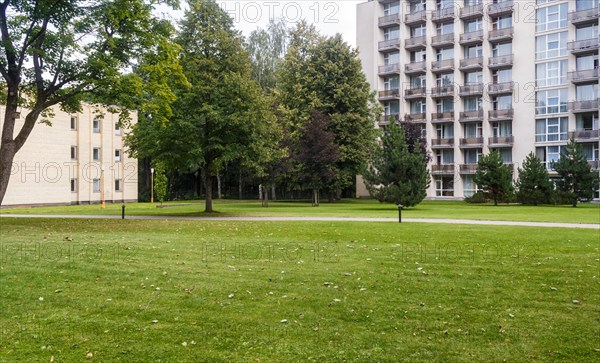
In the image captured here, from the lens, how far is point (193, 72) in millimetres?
29125

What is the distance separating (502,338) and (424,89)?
6136cm

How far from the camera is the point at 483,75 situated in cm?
6125

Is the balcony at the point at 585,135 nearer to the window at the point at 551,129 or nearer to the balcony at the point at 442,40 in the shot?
the window at the point at 551,129

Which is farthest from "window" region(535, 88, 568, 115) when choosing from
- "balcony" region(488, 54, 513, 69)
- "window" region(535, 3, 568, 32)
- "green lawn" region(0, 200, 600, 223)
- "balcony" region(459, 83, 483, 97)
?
"green lawn" region(0, 200, 600, 223)

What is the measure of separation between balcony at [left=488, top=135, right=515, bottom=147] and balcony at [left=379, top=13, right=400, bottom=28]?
19849 mm

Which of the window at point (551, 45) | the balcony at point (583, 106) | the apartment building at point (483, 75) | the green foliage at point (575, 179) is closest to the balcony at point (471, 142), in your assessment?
the apartment building at point (483, 75)

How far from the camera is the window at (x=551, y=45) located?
56.8 metres

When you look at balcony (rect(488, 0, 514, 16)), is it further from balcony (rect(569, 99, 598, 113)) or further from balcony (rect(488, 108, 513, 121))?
balcony (rect(569, 99, 598, 113))

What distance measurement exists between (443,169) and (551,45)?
18.7 meters

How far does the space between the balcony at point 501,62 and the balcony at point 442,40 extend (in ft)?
18.4

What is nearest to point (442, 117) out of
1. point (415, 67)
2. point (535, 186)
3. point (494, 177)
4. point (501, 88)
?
point (415, 67)

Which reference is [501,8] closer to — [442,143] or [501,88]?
[501,88]

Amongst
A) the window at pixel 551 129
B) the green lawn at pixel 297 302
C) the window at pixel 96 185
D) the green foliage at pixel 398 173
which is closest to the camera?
the green lawn at pixel 297 302

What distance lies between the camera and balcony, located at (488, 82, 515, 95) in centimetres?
5947
